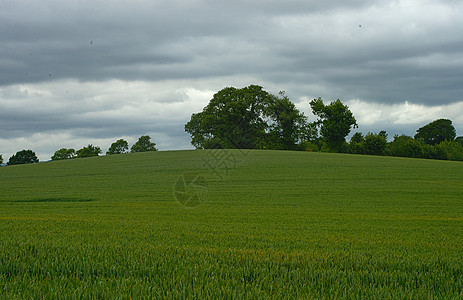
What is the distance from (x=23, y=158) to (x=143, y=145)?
33.0 meters

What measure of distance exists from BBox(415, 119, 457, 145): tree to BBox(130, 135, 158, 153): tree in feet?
254

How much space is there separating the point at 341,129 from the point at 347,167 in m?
39.4

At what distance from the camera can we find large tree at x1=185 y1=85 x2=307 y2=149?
72.1 metres

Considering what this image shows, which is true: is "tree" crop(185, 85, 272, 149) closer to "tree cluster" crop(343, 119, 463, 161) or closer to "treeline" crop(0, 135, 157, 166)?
"tree cluster" crop(343, 119, 463, 161)

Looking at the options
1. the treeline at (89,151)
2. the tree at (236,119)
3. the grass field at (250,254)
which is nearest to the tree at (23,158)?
the treeline at (89,151)

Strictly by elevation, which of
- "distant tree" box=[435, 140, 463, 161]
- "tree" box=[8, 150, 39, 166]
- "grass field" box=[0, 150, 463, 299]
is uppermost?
"tree" box=[8, 150, 39, 166]

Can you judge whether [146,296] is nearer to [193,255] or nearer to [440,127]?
[193,255]

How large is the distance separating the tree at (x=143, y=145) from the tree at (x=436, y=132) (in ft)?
254

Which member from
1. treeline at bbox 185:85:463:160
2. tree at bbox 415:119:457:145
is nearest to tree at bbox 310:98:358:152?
treeline at bbox 185:85:463:160

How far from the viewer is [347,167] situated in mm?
42281

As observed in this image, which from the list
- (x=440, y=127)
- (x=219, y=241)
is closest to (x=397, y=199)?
(x=219, y=241)

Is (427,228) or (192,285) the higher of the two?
(192,285)

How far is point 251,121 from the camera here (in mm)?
73250

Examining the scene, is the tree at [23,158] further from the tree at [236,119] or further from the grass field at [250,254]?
the grass field at [250,254]
